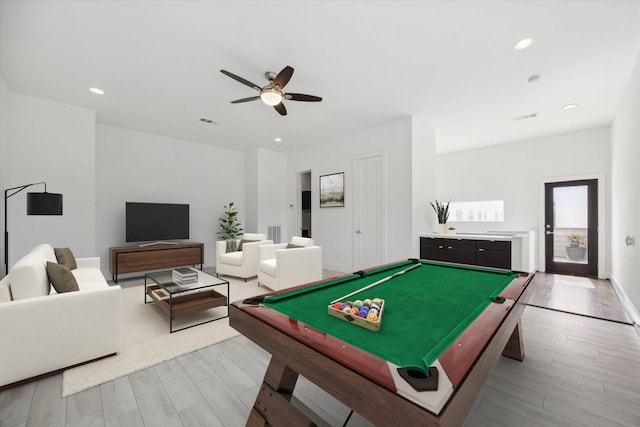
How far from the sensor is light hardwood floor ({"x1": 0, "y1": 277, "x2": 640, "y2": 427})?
1.51 m

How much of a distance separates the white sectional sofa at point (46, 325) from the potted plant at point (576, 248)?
24.0 feet

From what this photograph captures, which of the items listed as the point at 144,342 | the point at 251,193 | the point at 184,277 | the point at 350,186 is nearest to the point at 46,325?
the point at 144,342

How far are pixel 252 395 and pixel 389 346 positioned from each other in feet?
4.14

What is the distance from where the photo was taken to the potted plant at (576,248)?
512 cm

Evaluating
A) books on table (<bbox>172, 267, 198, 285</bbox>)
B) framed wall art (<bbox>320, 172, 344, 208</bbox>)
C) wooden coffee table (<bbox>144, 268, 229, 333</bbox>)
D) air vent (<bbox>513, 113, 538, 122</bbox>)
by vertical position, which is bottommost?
wooden coffee table (<bbox>144, 268, 229, 333</bbox>)

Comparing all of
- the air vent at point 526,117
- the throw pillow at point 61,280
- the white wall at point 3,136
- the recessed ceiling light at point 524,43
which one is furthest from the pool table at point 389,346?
the white wall at point 3,136

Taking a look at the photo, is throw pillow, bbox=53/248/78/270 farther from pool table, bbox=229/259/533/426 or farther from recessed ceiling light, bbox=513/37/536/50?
recessed ceiling light, bbox=513/37/536/50

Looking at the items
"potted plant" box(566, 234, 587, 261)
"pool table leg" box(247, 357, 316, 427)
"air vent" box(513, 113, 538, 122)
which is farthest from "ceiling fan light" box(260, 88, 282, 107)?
"potted plant" box(566, 234, 587, 261)

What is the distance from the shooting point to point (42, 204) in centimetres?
269

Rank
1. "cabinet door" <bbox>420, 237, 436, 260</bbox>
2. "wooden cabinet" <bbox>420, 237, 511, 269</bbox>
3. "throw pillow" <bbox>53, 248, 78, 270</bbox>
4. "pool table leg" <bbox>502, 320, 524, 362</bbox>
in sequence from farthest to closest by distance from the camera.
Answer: "cabinet door" <bbox>420, 237, 436, 260</bbox>, "wooden cabinet" <bbox>420, 237, 511, 269</bbox>, "throw pillow" <bbox>53, 248, 78, 270</bbox>, "pool table leg" <bbox>502, 320, 524, 362</bbox>

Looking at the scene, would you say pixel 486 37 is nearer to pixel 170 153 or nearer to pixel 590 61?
pixel 590 61

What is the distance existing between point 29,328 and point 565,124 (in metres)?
7.46

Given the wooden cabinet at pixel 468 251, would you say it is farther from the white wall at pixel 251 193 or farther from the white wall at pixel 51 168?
the white wall at pixel 51 168

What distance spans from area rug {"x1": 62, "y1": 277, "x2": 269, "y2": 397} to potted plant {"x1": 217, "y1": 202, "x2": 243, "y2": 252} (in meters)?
2.66
